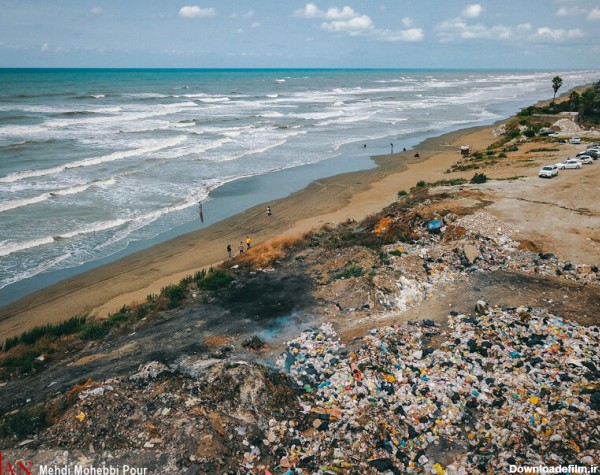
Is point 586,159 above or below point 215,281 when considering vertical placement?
above

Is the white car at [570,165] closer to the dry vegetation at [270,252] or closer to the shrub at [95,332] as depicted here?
the dry vegetation at [270,252]

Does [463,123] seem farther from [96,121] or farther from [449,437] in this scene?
[449,437]

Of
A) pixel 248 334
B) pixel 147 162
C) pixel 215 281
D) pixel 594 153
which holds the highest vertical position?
pixel 594 153

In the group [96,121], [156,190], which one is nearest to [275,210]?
[156,190]

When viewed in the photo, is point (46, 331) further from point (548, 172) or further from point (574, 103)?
point (574, 103)

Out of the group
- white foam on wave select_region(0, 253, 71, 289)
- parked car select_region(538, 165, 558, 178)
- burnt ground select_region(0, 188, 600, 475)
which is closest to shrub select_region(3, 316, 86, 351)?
burnt ground select_region(0, 188, 600, 475)

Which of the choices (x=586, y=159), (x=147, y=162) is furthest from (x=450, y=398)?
(x=147, y=162)

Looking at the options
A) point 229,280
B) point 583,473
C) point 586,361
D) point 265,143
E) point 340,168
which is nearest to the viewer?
point 583,473
